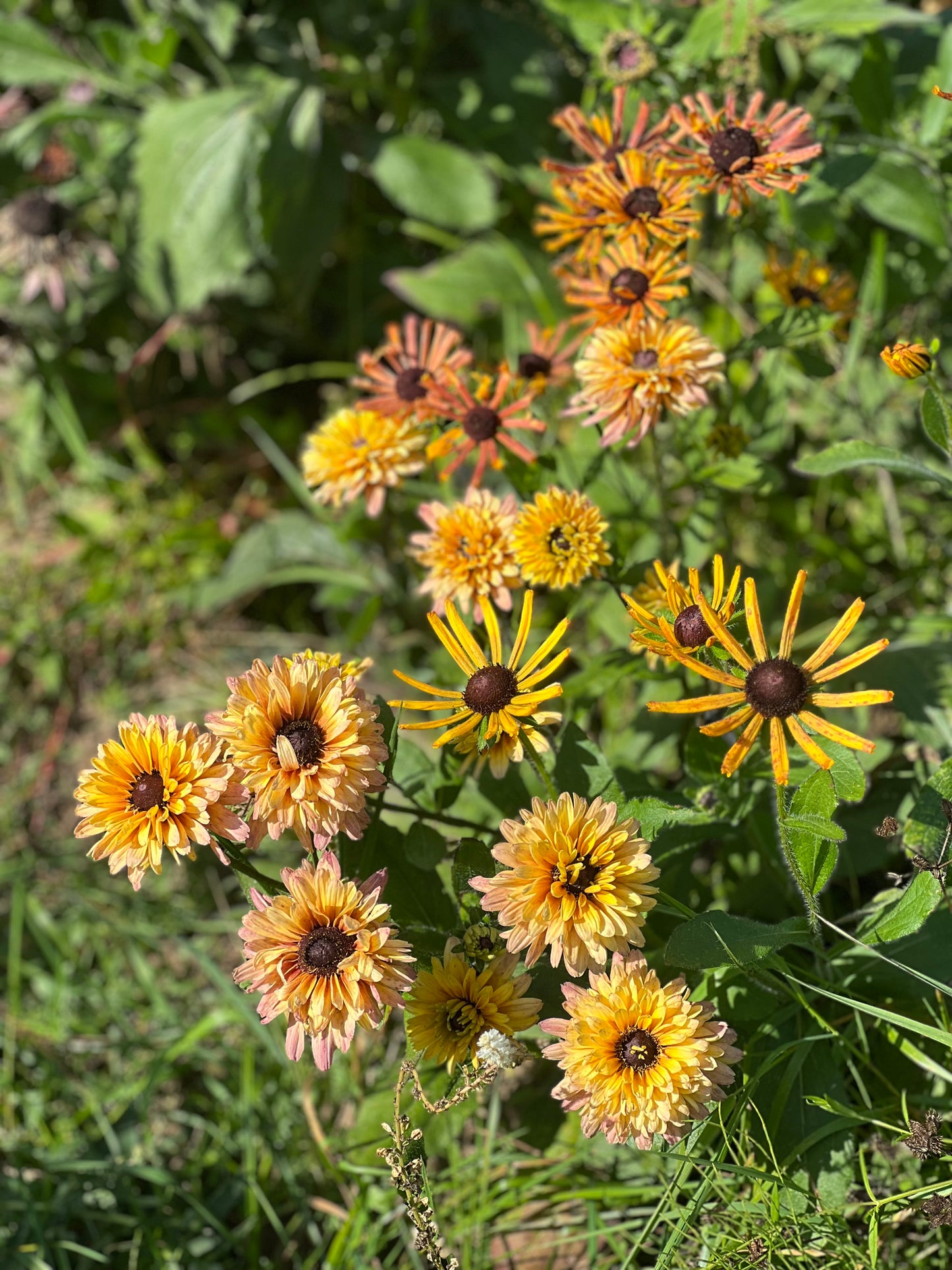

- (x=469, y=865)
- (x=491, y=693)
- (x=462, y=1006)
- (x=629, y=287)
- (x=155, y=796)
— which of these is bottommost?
(x=462, y=1006)

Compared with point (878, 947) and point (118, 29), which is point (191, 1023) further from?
point (118, 29)

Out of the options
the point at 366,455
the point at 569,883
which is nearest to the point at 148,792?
the point at 569,883

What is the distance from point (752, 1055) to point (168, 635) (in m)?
2.22

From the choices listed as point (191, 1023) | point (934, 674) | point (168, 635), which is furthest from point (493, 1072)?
point (168, 635)

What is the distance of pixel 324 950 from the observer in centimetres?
130

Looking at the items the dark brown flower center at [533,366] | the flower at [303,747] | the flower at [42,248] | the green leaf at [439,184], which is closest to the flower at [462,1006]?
the flower at [303,747]

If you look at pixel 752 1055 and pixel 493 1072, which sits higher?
pixel 493 1072

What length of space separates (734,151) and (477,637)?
2.89ft

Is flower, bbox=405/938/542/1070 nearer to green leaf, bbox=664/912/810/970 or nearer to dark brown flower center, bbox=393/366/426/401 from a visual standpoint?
green leaf, bbox=664/912/810/970

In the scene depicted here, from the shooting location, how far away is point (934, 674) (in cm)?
195

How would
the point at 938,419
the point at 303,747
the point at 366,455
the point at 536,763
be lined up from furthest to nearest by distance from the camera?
1. the point at 366,455
2. the point at 938,419
3. the point at 536,763
4. the point at 303,747

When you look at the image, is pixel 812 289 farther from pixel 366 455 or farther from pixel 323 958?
pixel 323 958

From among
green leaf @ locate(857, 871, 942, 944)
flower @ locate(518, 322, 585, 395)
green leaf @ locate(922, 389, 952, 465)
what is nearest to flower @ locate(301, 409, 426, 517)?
flower @ locate(518, 322, 585, 395)

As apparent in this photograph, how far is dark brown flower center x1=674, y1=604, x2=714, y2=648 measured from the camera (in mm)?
1397
